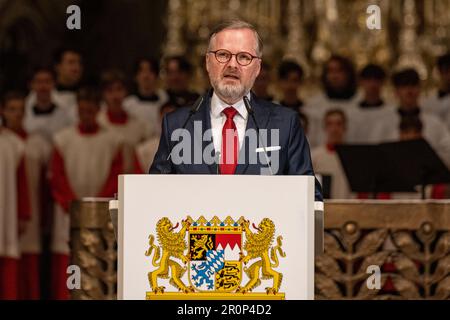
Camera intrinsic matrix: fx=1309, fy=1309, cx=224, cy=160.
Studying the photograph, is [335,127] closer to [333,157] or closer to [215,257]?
[333,157]

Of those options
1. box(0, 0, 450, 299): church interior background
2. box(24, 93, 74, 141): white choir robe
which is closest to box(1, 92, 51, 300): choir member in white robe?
box(24, 93, 74, 141): white choir robe

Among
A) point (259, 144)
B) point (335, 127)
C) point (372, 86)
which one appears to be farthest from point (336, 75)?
point (259, 144)

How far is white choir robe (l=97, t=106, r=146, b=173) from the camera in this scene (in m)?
10.4

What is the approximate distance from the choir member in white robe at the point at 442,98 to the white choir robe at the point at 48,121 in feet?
10.0

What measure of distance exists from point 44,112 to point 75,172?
89cm

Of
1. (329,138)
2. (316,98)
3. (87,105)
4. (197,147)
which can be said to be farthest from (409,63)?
(197,147)

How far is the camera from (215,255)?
207 inches

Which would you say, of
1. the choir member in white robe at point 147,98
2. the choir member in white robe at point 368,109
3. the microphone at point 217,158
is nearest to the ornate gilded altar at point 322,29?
the choir member in white robe at point 147,98

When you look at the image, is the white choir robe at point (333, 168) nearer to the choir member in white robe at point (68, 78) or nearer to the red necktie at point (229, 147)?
the choir member in white robe at point (68, 78)

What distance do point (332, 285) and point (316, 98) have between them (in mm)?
4035

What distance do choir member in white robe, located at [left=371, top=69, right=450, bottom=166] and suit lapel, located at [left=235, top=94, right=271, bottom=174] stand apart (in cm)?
473

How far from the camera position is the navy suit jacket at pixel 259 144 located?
18.1 feet

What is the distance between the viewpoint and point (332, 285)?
308 inches

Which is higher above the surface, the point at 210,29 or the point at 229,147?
the point at 210,29
